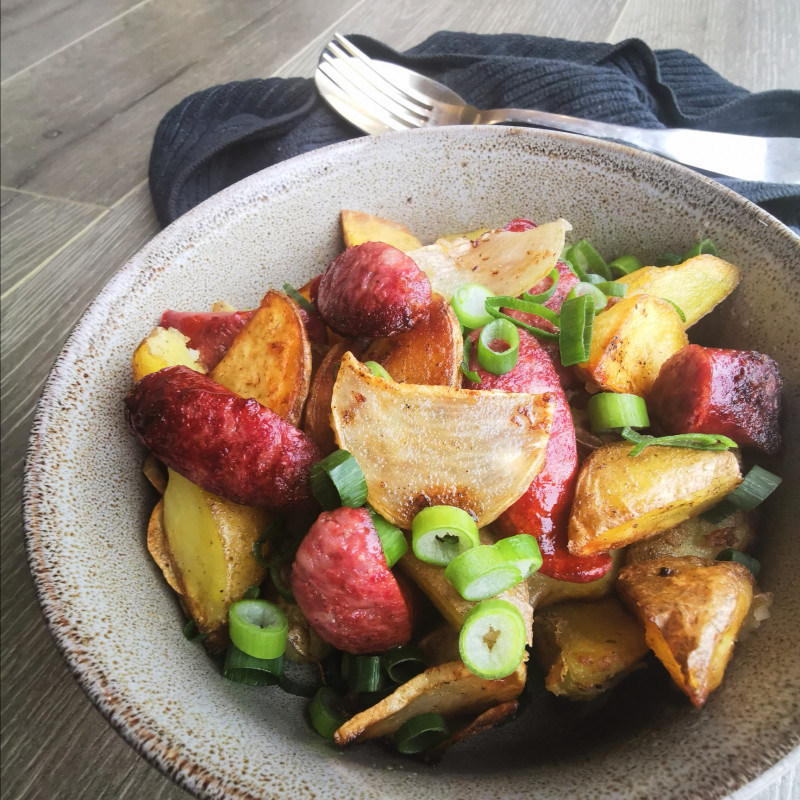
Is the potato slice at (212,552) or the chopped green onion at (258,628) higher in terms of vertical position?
the potato slice at (212,552)

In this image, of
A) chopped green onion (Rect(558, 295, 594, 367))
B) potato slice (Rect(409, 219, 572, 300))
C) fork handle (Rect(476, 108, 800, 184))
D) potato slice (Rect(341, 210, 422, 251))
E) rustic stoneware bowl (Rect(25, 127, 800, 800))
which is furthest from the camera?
fork handle (Rect(476, 108, 800, 184))

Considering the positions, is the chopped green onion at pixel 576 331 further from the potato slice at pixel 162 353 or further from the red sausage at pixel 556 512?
the potato slice at pixel 162 353

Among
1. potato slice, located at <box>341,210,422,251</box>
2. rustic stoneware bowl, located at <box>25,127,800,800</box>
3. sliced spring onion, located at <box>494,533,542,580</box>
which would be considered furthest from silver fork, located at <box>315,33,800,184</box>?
sliced spring onion, located at <box>494,533,542,580</box>

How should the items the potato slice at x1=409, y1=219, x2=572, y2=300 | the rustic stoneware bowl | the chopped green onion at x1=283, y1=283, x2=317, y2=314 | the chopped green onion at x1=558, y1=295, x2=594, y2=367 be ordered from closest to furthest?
the rustic stoneware bowl < the chopped green onion at x1=558, y1=295, x2=594, y2=367 < the potato slice at x1=409, y1=219, x2=572, y2=300 < the chopped green onion at x1=283, y1=283, x2=317, y2=314

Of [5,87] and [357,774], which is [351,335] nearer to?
[357,774]

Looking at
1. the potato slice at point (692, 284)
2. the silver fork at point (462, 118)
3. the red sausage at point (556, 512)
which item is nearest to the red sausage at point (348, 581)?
the red sausage at point (556, 512)

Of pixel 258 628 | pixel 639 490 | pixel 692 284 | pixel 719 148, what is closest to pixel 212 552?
pixel 258 628

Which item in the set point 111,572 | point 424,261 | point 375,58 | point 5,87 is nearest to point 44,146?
point 5,87

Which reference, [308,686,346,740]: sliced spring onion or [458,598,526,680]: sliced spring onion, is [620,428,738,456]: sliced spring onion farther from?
[308,686,346,740]: sliced spring onion
